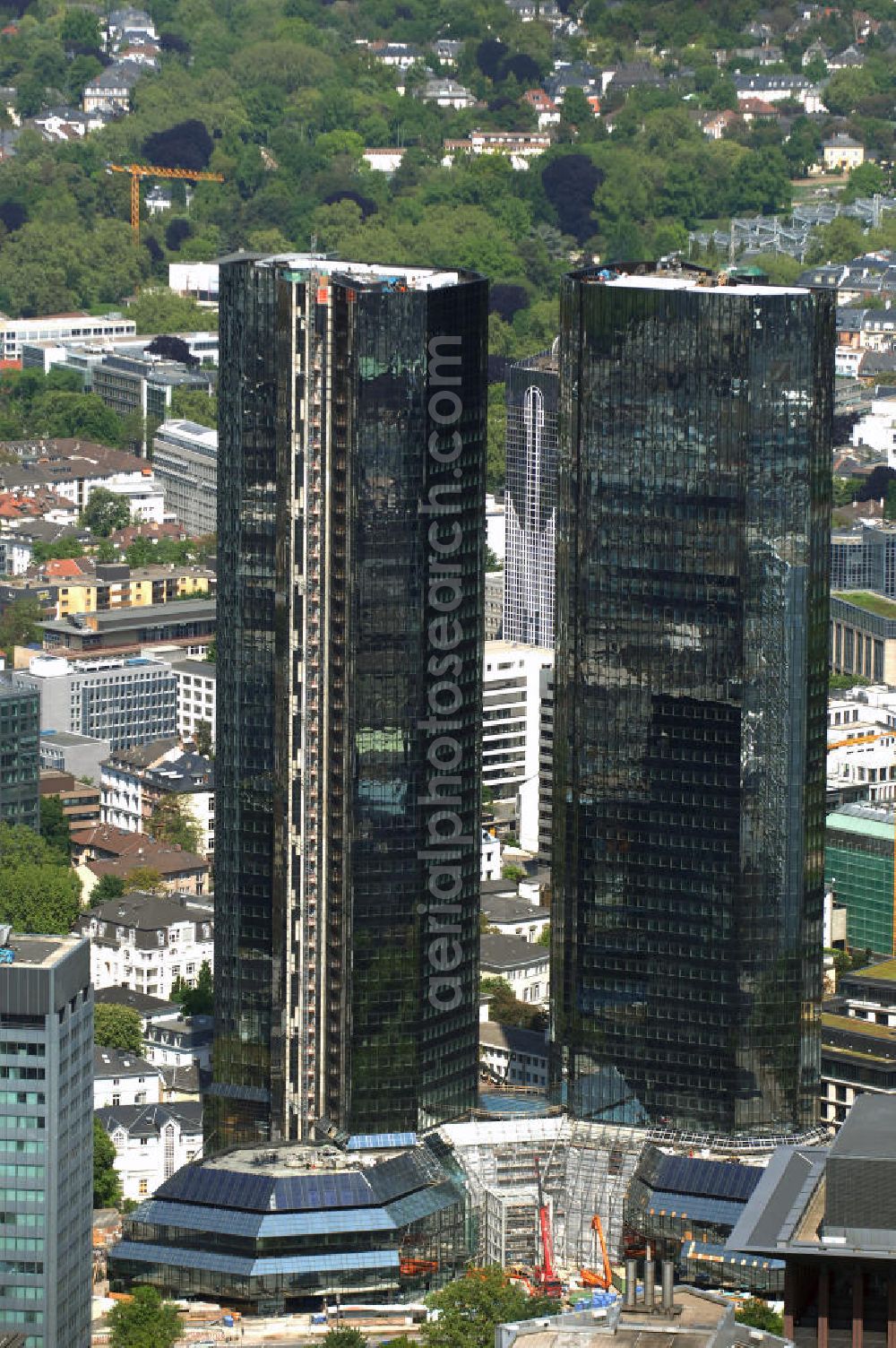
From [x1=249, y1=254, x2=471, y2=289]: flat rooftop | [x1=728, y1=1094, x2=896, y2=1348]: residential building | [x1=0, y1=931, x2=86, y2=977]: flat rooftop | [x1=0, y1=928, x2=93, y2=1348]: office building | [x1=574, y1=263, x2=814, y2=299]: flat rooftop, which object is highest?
[x1=249, y1=254, x2=471, y2=289]: flat rooftop

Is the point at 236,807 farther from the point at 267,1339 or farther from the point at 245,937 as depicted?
the point at 267,1339

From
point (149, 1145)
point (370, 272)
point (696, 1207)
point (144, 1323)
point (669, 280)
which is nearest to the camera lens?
point (144, 1323)

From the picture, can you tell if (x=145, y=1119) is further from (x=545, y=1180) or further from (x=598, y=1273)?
(x=598, y=1273)

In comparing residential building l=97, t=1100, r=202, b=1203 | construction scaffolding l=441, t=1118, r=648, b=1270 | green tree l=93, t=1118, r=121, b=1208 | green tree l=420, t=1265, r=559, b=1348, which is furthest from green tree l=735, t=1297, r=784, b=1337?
residential building l=97, t=1100, r=202, b=1203

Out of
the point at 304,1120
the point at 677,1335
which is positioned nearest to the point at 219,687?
the point at 304,1120

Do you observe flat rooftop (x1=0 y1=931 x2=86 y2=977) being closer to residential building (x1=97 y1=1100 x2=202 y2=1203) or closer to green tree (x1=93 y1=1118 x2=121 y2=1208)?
green tree (x1=93 y1=1118 x2=121 y2=1208)

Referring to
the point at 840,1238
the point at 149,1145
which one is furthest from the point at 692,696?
the point at 840,1238
